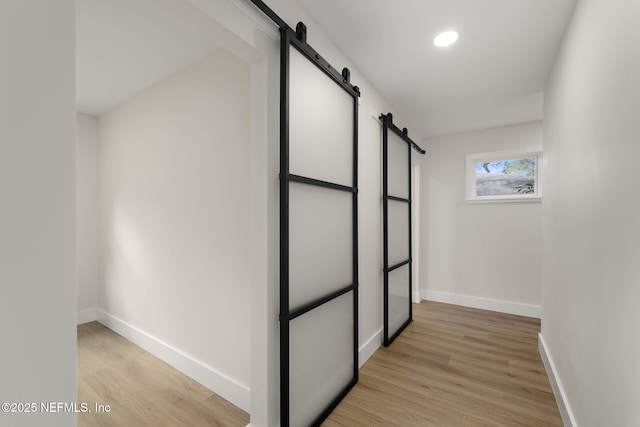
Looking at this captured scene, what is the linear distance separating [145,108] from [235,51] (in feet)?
5.85

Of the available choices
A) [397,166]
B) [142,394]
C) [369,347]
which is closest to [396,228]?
[397,166]

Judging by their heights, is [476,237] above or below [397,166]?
below

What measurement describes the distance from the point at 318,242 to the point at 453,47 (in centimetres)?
173

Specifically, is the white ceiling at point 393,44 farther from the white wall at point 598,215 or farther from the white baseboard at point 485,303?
the white baseboard at point 485,303

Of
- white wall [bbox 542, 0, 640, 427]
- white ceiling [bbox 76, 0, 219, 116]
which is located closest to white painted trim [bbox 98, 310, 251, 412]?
white wall [bbox 542, 0, 640, 427]

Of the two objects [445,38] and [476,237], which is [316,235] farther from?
[476,237]

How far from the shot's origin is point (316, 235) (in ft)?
5.88

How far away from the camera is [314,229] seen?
1774 mm

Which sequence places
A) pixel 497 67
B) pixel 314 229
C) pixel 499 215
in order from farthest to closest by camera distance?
1. pixel 499 215
2. pixel 497 67
3. pixel 314 229

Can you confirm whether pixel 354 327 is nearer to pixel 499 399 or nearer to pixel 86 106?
pixel 499 399

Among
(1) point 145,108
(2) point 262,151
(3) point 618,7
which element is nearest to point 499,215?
(3) point 618,7

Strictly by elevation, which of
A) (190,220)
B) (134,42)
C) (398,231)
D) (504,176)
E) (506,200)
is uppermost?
(134,42)

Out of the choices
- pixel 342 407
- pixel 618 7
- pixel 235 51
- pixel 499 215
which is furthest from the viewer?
pixel 499 215

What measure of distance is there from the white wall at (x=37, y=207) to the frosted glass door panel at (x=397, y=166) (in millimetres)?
2567
